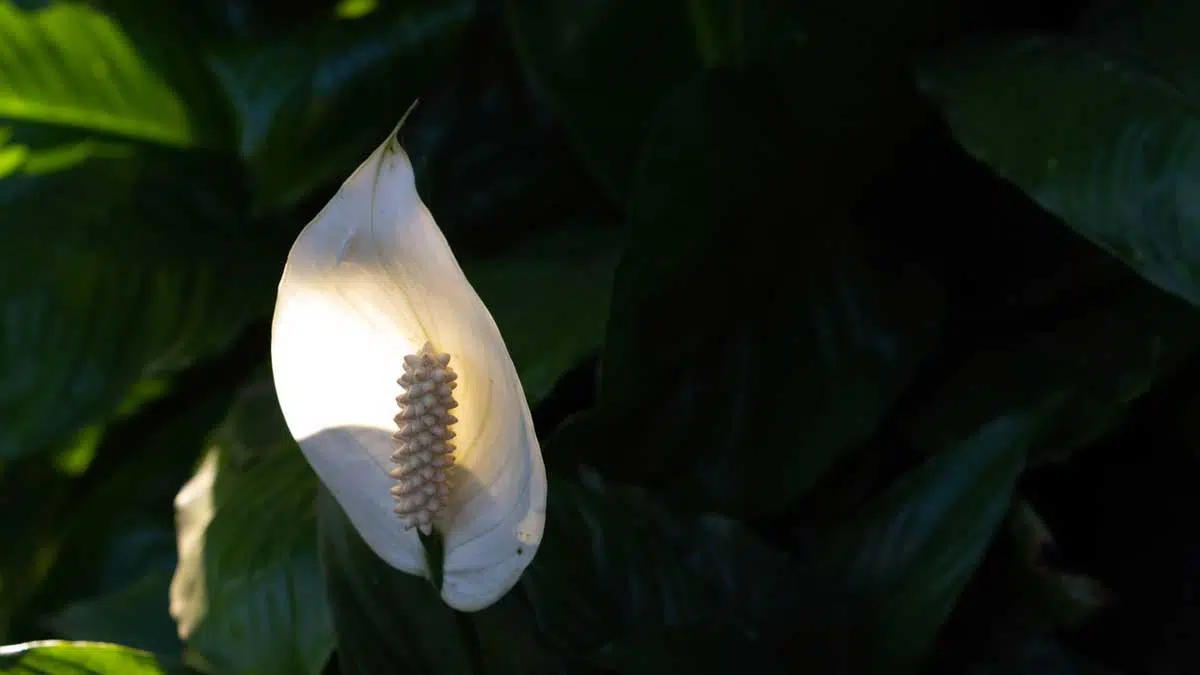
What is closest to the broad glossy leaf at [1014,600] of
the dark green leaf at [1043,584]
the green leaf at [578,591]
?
the dark green leaf at [1043,584]

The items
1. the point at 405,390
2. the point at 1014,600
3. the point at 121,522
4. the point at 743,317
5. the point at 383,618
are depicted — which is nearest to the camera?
the point at 405,390

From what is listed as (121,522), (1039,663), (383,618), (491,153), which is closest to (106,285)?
(121,522)

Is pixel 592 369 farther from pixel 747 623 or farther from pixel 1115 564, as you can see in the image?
pixel 1115 564

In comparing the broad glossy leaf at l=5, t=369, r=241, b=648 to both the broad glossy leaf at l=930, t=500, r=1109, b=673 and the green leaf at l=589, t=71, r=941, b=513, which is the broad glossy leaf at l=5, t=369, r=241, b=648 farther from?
the broad glossy leaf at l=930, t=500, r=1109, b=673

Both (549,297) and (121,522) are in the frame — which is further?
(121,522)

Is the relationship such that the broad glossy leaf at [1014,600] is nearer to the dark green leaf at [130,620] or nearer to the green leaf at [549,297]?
the green leaf at [549,297]

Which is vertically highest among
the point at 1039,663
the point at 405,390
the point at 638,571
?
the point at 405,390

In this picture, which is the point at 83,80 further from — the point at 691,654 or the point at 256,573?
the point at 691,654
